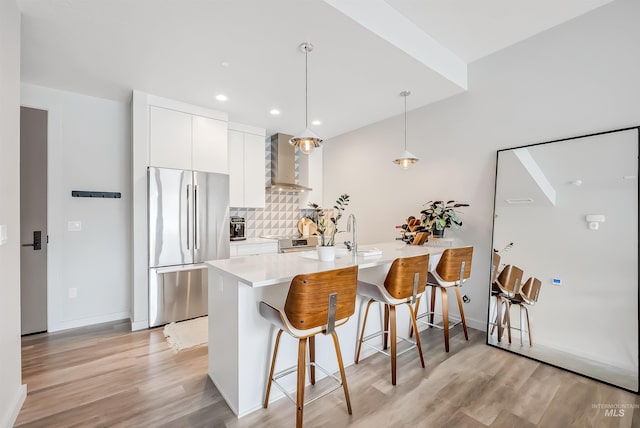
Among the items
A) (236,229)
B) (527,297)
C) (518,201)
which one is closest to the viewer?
(527,297)

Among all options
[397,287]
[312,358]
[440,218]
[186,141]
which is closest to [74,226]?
[186,141]

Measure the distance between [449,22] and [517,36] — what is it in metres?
0.81

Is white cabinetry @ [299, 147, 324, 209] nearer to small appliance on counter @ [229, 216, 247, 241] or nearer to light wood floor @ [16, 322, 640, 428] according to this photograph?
small appliance on counter @ [229, 216, 247, 241]

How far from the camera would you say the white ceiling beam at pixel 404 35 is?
207 centimetres

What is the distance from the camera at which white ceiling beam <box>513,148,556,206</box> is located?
258 cm

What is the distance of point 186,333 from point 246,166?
2445 mm

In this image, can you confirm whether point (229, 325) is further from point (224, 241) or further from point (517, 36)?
point (517, 36)

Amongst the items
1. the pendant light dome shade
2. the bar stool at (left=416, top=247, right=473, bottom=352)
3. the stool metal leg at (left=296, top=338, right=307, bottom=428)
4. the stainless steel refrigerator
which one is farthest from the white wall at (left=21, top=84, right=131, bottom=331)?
the bar stool at (left=416, top=247, right=473, bottom=352)

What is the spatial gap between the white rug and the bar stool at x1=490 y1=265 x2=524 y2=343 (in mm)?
2898

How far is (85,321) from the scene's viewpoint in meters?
3.26

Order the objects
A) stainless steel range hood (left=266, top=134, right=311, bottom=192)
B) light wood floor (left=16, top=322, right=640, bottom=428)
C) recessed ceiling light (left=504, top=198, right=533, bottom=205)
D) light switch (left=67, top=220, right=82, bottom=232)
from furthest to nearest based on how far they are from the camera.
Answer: stainless steel range hood (left=266, top=134, right=311, bottom=192) < light switch (left=67, top=220, right=82, bottom=232) < recessed ceiling light (left=504, top=198, right=533, bottom=205) < light wood floor (left=16, top=322, right=640, bottom=428)

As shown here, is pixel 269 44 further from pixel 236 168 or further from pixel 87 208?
pixel 87 208

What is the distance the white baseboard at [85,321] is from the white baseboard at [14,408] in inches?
56.1

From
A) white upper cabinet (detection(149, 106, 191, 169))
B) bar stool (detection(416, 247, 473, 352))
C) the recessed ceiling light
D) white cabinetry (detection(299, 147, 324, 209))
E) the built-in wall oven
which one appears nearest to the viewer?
bar stool (detection(416, 247, 473, 352))
